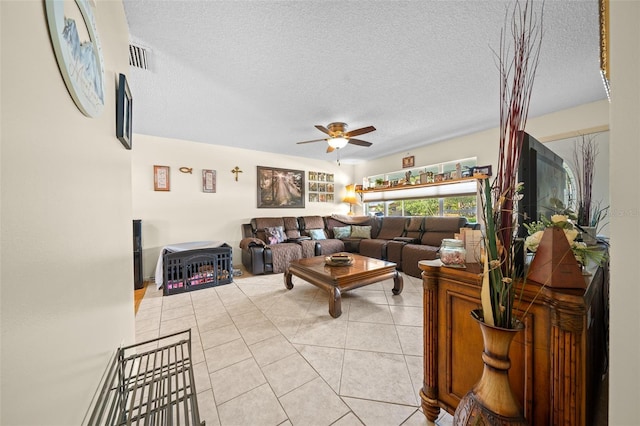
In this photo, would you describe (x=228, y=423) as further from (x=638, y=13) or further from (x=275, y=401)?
(x=638, y=13)

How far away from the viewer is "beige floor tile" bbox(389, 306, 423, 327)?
7.03 feet

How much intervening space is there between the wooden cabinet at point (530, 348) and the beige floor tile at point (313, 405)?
48 centimetres

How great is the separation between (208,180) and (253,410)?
3.92 meters

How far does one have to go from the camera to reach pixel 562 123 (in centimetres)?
296

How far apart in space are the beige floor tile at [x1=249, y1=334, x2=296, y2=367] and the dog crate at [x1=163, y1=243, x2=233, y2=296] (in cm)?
192

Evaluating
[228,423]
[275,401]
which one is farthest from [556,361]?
[228,423]

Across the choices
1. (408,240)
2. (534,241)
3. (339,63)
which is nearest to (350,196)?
(408,240)

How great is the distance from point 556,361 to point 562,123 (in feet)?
12.2

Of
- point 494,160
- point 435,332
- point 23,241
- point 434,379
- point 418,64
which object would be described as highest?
point 418,64

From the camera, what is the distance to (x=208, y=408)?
4.09 ft

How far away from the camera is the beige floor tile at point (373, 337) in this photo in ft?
5.78

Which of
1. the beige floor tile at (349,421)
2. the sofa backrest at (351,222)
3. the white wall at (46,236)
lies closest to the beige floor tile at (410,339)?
the beige floor tile at (349,421)

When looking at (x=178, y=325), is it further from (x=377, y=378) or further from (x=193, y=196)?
(x=193, y=196)

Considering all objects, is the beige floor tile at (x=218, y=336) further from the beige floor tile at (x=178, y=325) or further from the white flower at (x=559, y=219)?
the white flower at (x=559, y=219)
